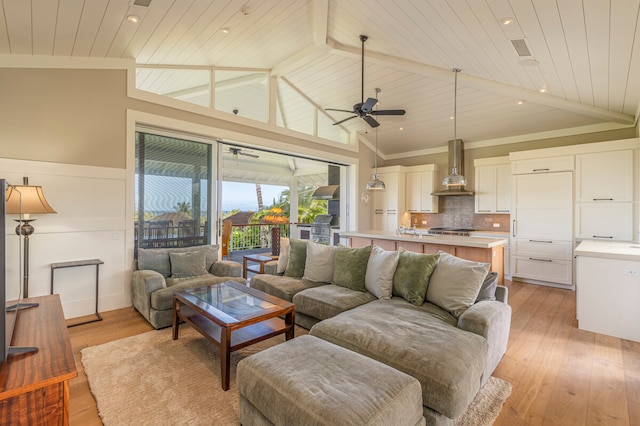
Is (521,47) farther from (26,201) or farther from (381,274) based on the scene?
(26,201)

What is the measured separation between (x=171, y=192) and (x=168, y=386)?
295 cm

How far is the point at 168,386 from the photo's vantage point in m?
2.26

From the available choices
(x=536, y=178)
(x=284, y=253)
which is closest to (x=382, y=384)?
(x=284, y=253)

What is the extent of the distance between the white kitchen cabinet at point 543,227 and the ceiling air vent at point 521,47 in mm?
2764

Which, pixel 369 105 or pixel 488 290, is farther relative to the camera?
pixel 369 105

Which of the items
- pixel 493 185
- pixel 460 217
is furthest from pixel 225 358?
pixel 460 217

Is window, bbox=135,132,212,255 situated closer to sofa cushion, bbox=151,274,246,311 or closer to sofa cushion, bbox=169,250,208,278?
sofa cushion, bbox=169,250,208,278

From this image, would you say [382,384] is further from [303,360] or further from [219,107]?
[219,107]

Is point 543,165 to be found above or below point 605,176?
above

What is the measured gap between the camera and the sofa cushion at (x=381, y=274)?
121 inches

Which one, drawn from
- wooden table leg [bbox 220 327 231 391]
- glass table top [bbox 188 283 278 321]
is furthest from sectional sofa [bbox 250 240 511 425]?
wooden table leg [bbox 220 327 231 391]

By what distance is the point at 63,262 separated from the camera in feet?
11.6

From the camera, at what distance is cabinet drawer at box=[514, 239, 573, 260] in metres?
5.16

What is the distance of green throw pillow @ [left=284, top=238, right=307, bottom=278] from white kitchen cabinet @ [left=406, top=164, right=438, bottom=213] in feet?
14.1
